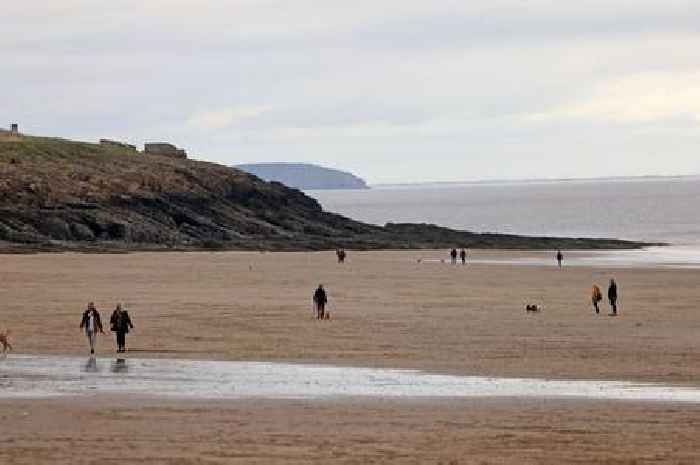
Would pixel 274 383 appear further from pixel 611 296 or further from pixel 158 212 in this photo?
pixel 158 212

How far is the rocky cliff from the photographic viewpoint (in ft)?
287

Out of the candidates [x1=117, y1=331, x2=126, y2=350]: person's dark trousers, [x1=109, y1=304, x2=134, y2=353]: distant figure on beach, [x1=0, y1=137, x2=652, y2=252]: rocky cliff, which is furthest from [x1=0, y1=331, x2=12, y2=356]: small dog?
[x1=0, y1=137, x2=652, y2=252]: rocky cliff

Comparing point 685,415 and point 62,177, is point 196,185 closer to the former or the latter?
point 62,177

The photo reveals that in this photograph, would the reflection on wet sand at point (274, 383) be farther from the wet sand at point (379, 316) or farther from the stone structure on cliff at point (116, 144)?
the stone structure on cliff at point (116, 144)

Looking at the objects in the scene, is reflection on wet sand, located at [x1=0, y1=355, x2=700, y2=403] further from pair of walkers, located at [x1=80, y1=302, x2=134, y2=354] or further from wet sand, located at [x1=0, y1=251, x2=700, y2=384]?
pair of walkers, located at [x1=80, y1=302, x2=134, y2=354]

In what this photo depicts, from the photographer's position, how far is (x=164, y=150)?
128750mm

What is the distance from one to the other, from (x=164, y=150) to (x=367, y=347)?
318 feet

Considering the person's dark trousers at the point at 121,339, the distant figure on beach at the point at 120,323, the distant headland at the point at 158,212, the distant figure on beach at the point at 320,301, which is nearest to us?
the distant figure on beach at the point at 120,323

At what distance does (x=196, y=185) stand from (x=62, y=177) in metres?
11.8

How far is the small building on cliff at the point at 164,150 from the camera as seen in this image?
127 metres

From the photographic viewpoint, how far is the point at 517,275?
65.5m

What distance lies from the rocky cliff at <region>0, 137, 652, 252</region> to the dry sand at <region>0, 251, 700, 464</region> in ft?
51.3

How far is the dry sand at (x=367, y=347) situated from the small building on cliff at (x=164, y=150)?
55.2 metres

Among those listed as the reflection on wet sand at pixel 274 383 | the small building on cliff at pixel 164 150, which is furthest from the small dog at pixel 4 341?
the small building on cliff at pixel 164 150
